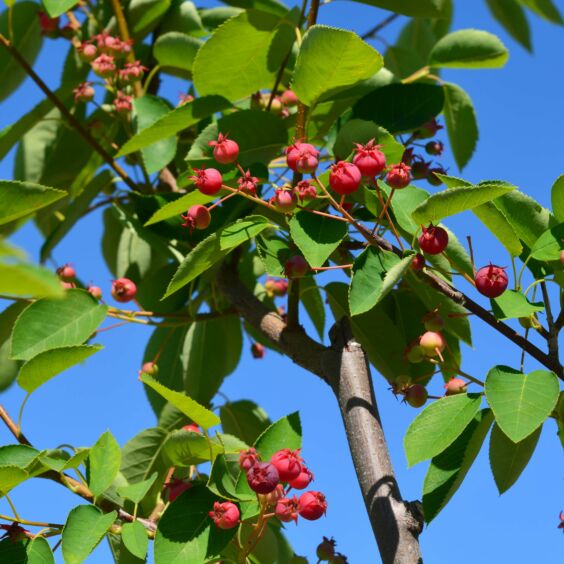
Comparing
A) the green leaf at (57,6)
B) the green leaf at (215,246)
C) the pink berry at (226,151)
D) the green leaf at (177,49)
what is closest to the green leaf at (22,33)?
the green leaf at (177,49)

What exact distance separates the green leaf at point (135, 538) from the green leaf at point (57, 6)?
3.20 ft

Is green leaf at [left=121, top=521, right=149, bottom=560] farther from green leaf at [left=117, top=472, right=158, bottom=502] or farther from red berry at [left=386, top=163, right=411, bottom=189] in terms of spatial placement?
red berry at [left=386, top=163, right=411, bottom=189]

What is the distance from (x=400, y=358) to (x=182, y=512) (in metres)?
0.52

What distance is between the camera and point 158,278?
203 centimetres

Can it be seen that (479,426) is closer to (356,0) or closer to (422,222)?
(422,222)

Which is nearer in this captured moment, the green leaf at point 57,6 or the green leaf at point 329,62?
the green leaf at point 329,62

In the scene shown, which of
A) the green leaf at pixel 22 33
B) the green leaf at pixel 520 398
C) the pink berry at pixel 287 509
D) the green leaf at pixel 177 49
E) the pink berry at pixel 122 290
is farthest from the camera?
the green leaf at pixel 22 33

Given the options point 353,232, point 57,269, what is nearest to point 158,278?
point 57,269

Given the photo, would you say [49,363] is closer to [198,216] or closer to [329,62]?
[198,216]

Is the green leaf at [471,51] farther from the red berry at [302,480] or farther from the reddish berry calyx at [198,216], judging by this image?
the red berry at [302,480]

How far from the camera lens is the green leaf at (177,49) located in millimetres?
2072

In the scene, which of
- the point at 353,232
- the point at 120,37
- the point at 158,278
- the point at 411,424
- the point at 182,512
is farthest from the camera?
the point at 120,37

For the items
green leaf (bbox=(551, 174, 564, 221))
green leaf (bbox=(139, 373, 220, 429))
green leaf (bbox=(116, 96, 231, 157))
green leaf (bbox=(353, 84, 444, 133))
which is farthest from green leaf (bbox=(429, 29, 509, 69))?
green leaf (bbox=(139, 373, 220, 429))

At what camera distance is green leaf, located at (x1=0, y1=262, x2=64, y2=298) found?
18.2 inches
